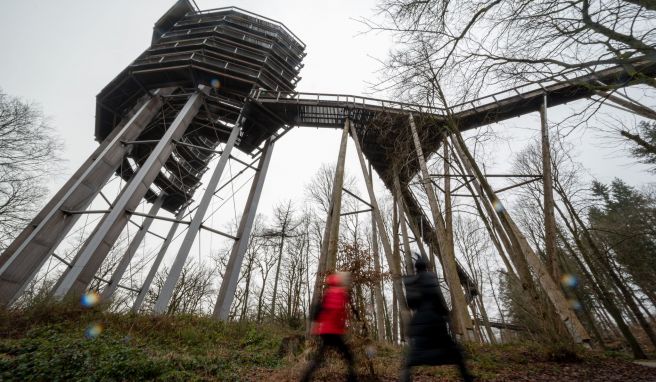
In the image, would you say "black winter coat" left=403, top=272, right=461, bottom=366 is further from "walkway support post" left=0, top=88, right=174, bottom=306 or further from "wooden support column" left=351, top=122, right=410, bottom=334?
"walkway support post" left=0, top=88, right=174, bottom=306

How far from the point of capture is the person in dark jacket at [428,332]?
2271mm

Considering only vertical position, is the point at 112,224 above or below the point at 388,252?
above

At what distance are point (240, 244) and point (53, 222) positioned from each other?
15.4 feet

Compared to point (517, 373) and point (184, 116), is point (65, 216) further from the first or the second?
point (517, 373)

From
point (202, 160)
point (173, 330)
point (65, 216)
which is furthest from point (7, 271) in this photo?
point (202, 160)

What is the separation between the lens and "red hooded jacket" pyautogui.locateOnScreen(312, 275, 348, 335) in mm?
2623

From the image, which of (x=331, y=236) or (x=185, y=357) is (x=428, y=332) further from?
(x=331, y=236)

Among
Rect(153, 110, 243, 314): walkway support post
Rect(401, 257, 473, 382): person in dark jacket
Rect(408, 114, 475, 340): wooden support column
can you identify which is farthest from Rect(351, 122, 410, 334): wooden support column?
Rect(153, 110, 243, 314): walkway support post

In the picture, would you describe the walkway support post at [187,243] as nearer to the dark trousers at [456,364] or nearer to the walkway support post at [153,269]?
the walkway support post at [153,269]

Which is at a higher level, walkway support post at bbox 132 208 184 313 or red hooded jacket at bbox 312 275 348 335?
walkway support post at bbox 132 208 184 313

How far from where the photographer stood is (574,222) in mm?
11227

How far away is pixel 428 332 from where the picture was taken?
233 cm

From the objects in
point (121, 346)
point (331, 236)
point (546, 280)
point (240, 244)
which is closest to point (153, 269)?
point (240, 244)

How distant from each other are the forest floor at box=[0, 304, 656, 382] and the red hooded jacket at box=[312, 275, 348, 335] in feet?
5.39
